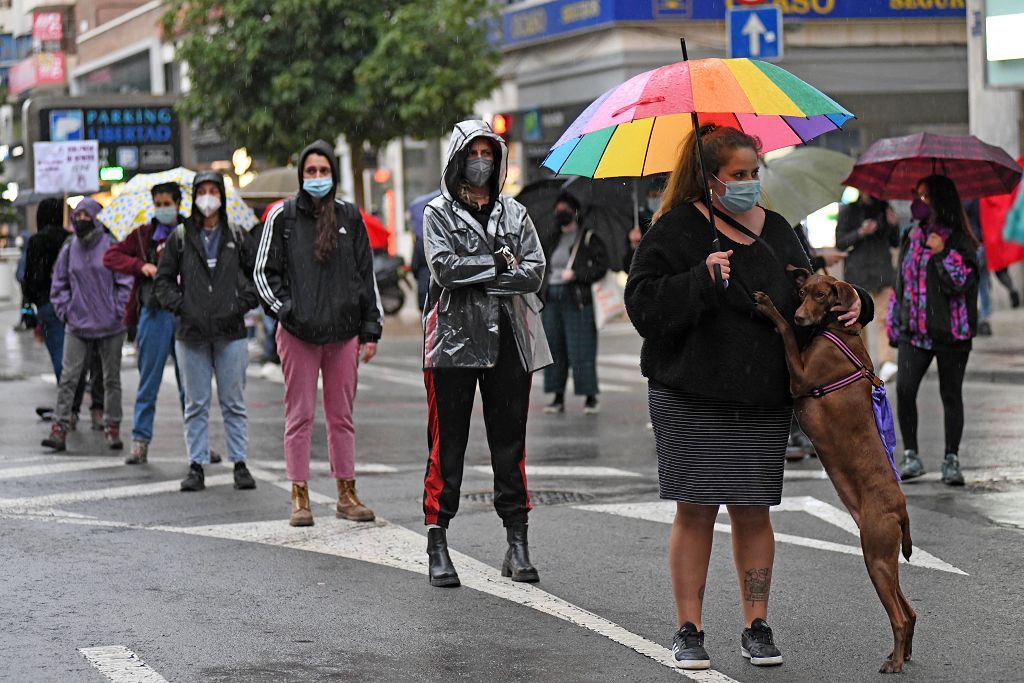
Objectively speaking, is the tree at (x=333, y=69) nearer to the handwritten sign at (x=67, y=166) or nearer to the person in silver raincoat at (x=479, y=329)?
the handwritten sign at (x=67, y=166)

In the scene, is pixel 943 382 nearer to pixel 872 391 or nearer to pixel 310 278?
pixel 310 278

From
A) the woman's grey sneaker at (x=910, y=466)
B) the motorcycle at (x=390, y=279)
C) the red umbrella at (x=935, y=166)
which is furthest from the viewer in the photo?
the motorcycle at (x=390, y=279)

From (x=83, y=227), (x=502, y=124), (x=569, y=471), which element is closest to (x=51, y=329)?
(x=83, y=227)

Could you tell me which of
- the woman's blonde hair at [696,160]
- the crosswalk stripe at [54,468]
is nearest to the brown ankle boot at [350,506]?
the crosswalk stripe at [54,468]

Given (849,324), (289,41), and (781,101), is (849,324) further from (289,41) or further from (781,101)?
(289,41)

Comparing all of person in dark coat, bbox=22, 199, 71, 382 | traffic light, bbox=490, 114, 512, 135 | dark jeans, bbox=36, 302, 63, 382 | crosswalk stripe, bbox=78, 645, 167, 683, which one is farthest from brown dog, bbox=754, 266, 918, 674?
traffic light, bbox=490, 114, 512, 135

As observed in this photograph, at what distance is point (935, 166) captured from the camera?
34.6 feet

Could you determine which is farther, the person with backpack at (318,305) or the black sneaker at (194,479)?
the black sneaker at (194,479)

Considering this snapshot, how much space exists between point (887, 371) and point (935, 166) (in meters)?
5.94

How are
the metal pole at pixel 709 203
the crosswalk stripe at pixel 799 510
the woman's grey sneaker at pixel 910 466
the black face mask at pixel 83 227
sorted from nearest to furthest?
the metal pole at pixel 709 203, the crosswalk stripe at pixel 799 510, the woman's grey sneaker at pixel 910 466, the black face mask at pixel 83 227

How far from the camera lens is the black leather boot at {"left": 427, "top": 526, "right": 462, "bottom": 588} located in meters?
7.43

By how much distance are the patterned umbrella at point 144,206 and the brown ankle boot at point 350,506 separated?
9.20ft

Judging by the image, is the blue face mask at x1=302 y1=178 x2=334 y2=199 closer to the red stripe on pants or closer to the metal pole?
the red stripe on pants

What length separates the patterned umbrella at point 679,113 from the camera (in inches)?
235
